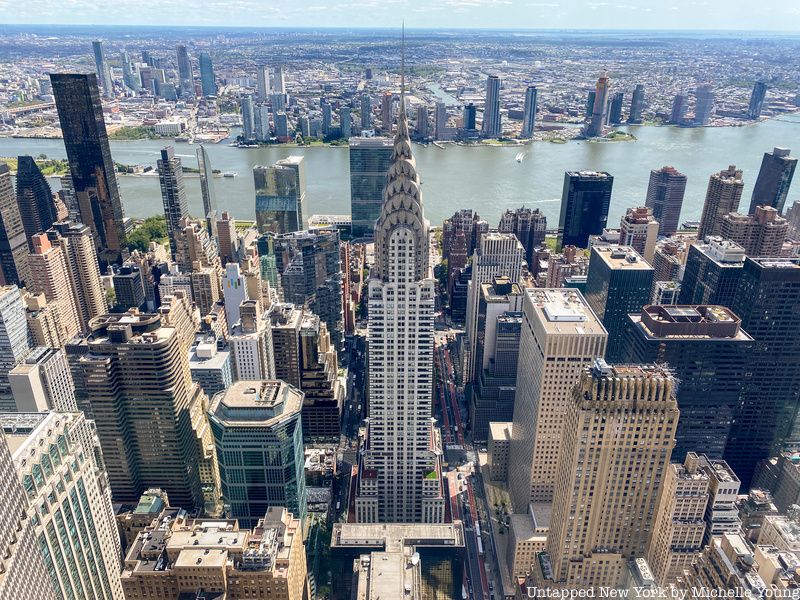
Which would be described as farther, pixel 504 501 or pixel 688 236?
pixel 688 236

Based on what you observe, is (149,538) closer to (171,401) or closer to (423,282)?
(171,401)

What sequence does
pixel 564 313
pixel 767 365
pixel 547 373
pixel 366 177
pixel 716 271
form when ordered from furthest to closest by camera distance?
pixel 366 177
pixel 716 271
pixel 767 365
pixel 564 313
pixel 547 373

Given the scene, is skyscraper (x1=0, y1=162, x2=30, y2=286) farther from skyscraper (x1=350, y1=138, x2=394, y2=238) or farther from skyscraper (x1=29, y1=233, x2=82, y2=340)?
skyscraper (x1=350, y1=138, x2=394, y2=238)

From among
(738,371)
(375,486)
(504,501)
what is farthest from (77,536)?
(738,371)

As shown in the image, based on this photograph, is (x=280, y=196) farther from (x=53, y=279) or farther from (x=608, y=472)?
(x=608, y=472)

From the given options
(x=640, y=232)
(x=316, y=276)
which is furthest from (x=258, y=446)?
(x=640, y=232)
